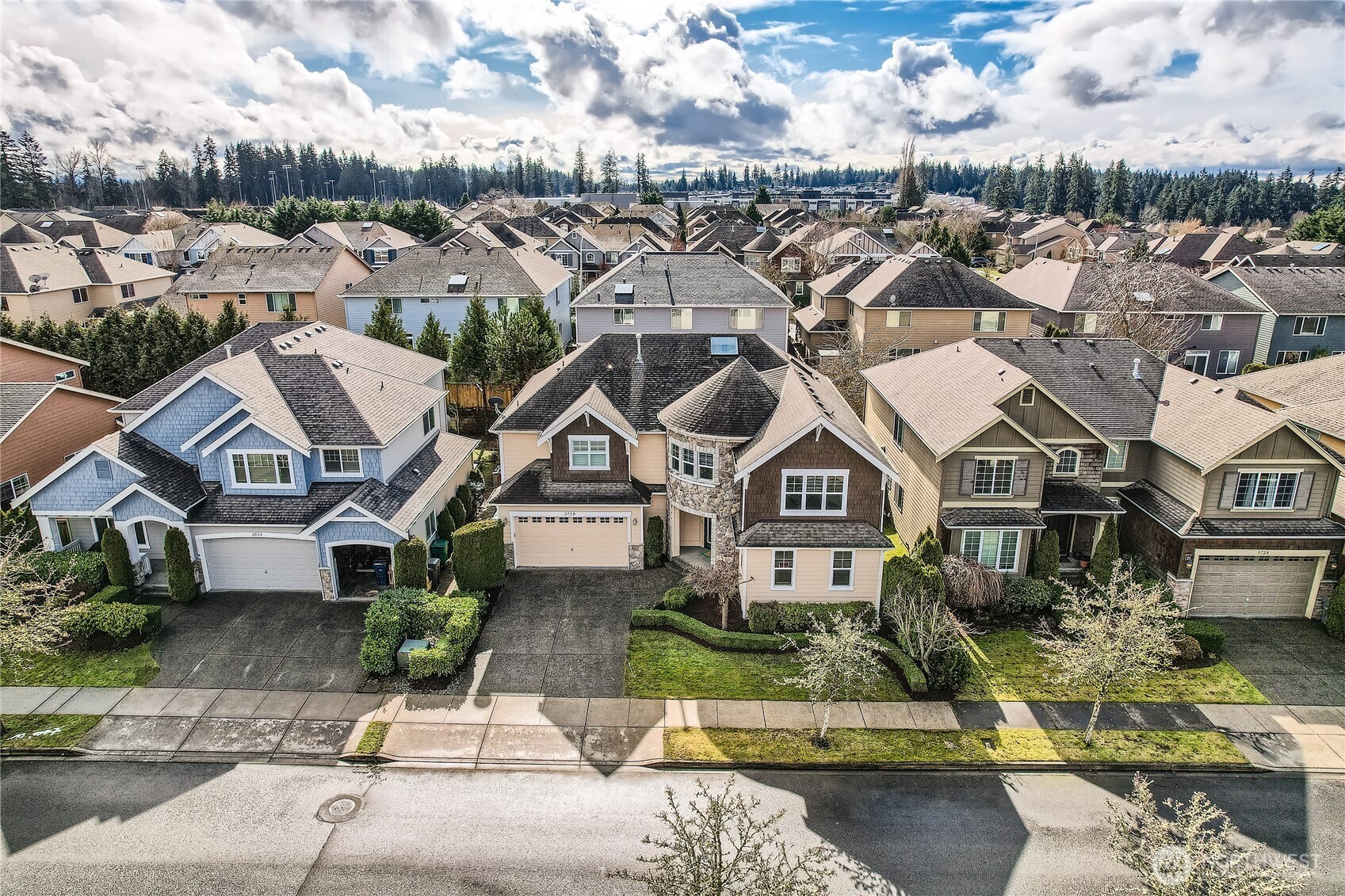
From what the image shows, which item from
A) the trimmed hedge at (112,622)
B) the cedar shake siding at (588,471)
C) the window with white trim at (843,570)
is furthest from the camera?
the cedar shake siding at (588,471)

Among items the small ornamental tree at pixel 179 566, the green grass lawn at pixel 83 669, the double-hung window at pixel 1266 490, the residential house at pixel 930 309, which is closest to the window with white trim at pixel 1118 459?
the double-hung window at pixel 1266 490

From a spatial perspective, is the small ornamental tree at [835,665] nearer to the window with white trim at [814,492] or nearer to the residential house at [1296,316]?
the window with white trim at [814,492]

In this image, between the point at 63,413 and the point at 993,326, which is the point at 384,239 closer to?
the point at 63,413

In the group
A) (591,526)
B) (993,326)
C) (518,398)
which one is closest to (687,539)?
(591,526)

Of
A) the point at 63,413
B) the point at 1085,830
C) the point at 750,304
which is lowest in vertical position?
the point at 1085,830

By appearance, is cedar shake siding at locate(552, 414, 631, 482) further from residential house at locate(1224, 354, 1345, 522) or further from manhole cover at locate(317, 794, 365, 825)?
residential house at locate(1224, 354, 1345, 522)
